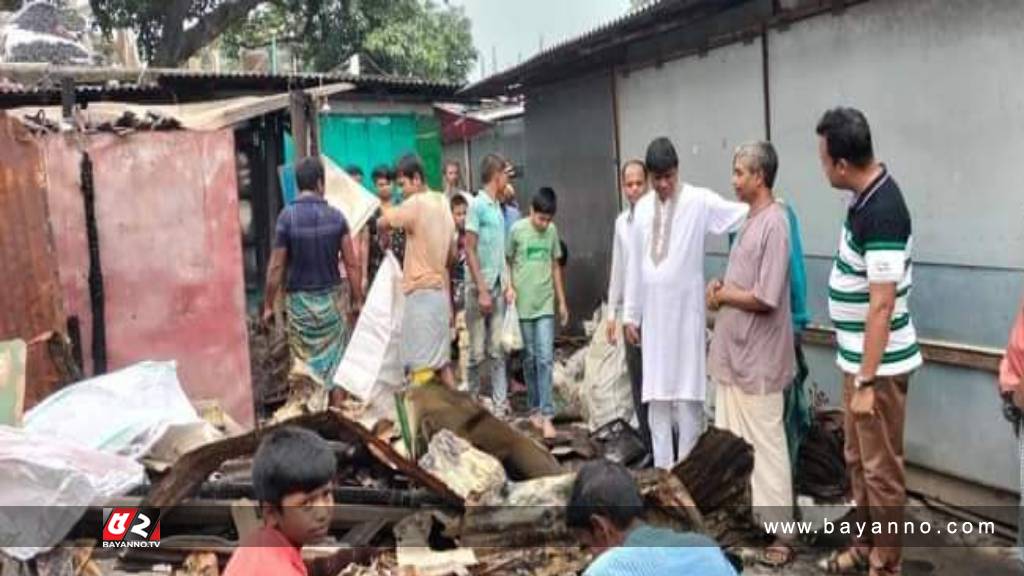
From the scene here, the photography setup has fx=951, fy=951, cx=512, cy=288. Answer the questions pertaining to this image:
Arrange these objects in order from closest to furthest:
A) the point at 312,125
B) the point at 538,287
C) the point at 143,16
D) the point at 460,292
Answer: the point at 538,287
the point at 460,292
the point at 312,125
the point at 143,16

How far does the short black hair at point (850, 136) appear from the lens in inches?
140

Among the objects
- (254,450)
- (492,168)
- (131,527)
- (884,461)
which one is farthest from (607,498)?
(492,168)

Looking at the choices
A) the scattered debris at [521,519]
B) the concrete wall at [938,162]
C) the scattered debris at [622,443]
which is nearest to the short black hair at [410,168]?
the scattered debris at [622,443]

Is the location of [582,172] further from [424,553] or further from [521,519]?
[424,553]

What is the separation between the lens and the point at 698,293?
4.78m

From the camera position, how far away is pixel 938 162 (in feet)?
15.1

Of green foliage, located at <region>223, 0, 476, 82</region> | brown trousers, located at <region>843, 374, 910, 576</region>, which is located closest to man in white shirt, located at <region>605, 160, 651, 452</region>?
brown trousers, located at <region>843, 374, 910, 576</region>

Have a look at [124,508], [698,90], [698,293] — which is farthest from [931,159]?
[124,508]

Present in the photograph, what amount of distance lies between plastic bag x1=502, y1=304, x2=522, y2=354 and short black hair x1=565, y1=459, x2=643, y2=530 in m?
4.27

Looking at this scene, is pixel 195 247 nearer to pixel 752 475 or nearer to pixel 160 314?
pixel 160 314

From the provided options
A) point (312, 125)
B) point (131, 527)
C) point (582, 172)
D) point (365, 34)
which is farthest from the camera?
point (365, 34)

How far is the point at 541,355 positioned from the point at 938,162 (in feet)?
9.23

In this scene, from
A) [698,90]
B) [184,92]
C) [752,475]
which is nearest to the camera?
[752,475]

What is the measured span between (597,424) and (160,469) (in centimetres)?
265
